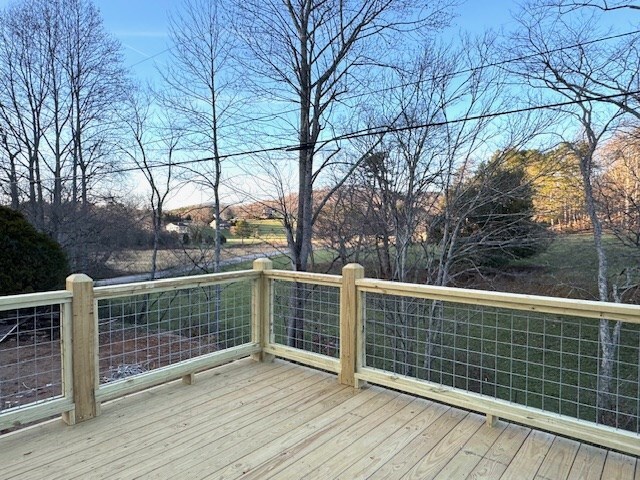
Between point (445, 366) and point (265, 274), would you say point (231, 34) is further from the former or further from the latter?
point (445, 366)

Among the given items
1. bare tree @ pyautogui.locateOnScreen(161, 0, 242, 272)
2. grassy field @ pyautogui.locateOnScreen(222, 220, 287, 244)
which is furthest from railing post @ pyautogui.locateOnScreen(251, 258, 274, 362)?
bare tree @ pyautogui.locateOnScreen(161, 0, 242, 272)

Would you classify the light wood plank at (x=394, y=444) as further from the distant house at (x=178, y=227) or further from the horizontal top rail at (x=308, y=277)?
the distant house at (x=178, y=227)

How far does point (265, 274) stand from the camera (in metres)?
3.66

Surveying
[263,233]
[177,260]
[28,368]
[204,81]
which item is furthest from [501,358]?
[177,260]

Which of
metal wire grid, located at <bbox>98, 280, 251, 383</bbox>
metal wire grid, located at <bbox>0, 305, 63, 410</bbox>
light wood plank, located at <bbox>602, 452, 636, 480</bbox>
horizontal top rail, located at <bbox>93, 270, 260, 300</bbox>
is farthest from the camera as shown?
metal wire grid, located at <bbox>0, 305, 63, 410</bbox>

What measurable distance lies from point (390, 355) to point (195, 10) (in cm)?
772

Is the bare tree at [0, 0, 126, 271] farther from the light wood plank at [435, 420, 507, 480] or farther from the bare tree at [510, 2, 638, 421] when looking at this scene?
the light wood plank at [435, 420, 507, 480]

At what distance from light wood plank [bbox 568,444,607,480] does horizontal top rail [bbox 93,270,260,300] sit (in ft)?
8.30

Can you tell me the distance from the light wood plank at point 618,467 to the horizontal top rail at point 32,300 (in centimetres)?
296

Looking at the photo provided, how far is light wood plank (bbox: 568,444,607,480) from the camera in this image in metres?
1.96

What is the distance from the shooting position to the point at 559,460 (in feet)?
6.88

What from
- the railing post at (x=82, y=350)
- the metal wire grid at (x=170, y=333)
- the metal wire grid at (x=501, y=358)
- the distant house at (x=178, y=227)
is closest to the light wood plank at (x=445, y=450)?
the metal wire grid at (x=170, y=333)

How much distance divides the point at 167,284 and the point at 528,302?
235cm

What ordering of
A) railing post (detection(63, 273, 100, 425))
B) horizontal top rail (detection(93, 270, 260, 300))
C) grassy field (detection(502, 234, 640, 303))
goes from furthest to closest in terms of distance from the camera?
grassy field (detection(502, 234, 640, 303)) < horizontal top rail (detection(93, 270, 260, 300)) < railing post (detection(63, 273, 100, 425))
